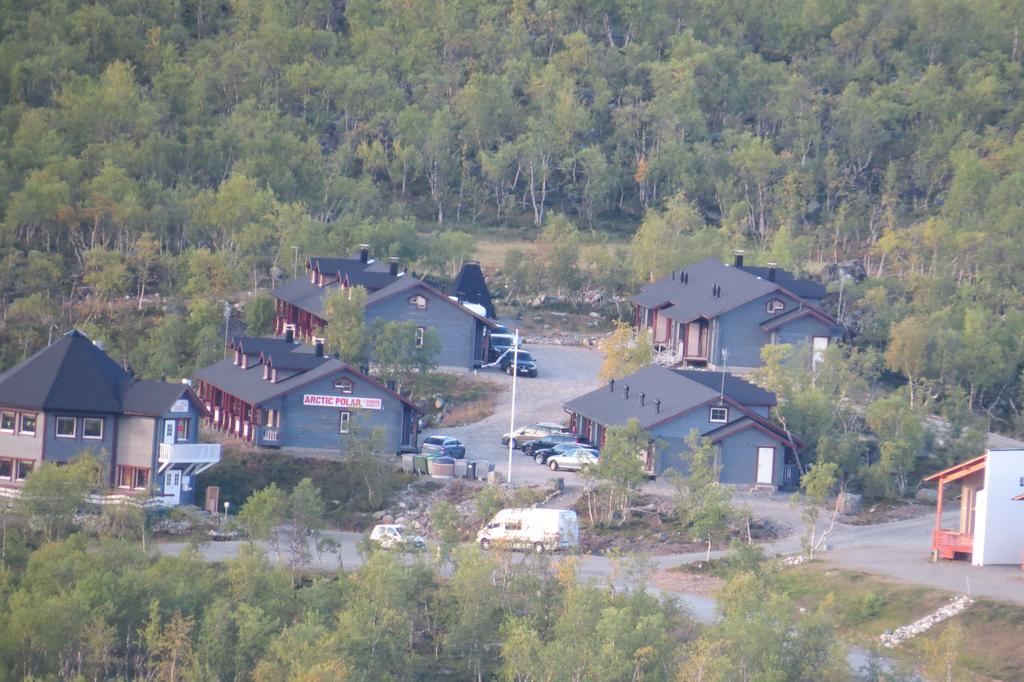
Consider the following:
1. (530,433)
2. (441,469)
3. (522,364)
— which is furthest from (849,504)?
(522,364)

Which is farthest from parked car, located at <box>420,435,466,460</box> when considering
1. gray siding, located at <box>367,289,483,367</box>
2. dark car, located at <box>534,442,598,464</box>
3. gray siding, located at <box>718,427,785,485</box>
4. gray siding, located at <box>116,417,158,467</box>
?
gray siding, located at <box>367,289,483,367</box>

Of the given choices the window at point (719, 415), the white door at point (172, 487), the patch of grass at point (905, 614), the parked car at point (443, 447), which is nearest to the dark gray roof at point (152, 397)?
the white door at point (172, 487)

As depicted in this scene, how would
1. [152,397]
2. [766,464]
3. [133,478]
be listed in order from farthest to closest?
[766,464] → [152,397] → [133,478]

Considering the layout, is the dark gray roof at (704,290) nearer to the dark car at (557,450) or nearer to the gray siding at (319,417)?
the dark car at (557,450)

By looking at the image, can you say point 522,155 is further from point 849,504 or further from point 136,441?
point 136,441

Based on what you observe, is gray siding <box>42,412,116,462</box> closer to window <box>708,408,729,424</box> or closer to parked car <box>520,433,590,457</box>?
parked car <box>520,433,590,457</box>

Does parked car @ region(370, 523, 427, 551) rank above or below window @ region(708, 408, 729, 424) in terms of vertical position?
below
